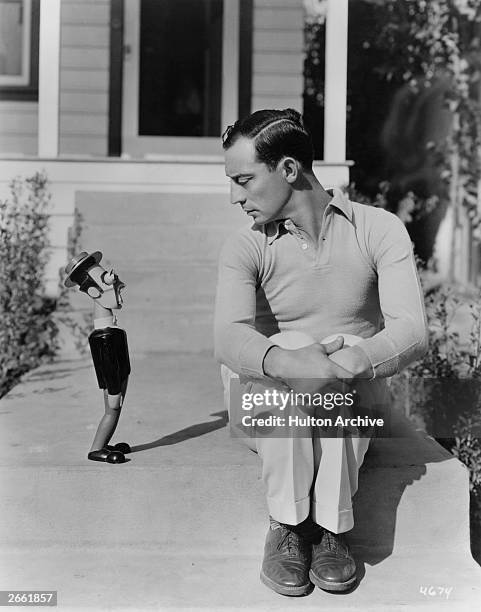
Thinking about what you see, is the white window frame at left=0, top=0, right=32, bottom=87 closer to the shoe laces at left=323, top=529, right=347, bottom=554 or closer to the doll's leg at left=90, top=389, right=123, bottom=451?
the doll's leg at left=90, top=389, right=123, bottom=451

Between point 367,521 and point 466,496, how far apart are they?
0.28 m

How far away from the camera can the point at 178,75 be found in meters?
7.82

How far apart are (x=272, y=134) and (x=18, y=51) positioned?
485 centimetres

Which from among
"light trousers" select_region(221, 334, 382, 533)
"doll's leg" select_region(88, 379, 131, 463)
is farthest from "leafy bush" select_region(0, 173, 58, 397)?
"light trousers" select_region(221, 334, 382, 533)

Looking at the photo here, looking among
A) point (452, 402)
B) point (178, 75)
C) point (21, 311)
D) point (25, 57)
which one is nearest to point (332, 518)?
point (452, 402)

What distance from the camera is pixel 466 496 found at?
2.54 m

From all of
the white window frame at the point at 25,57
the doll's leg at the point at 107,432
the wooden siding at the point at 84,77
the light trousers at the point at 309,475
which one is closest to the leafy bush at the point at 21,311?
the doll's leg at the point at 107,432

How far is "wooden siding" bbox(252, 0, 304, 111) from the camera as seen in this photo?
20.8 feet

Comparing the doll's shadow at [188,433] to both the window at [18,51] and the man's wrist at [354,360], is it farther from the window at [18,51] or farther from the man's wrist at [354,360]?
the window at [18,51]

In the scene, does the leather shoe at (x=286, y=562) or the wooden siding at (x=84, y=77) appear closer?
the leather shoe at (x=286, y=562)

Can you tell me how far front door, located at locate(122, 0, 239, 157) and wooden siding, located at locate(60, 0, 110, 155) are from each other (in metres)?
0.34

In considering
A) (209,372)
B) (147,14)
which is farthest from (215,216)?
(147,14)

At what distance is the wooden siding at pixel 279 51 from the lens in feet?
20.8

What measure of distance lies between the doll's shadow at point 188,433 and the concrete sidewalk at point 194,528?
38 millimetres
